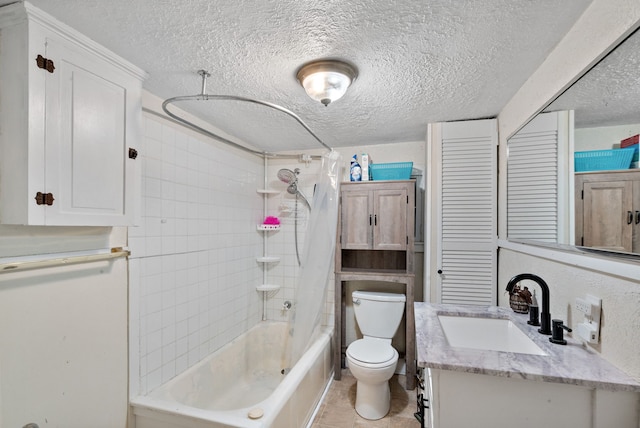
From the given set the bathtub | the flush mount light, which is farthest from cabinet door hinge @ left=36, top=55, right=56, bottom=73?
the bathtub

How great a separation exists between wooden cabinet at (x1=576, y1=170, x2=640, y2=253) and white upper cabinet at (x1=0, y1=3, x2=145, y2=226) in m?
1.98

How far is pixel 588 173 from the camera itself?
41.8 inches

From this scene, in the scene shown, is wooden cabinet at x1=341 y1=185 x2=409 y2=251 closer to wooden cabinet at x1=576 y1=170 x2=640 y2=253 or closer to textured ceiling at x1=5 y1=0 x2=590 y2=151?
textured ceiling at x1=5 y1=0 x2=590 y2=151

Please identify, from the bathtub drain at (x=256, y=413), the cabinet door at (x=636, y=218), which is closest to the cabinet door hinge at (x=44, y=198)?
the bathtub drain at (x=256, y=413)

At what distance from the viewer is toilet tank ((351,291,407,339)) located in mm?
2605

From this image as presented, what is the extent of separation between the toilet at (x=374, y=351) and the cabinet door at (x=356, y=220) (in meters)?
0.48

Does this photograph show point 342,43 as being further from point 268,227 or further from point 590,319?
point 268,227

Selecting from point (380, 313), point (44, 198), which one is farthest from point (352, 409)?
point (44, 198)

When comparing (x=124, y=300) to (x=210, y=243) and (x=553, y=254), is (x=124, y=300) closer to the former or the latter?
(x=210, y=243)

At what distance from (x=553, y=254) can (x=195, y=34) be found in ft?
6.09

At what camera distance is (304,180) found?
10.2ft

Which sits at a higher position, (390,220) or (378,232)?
(390,220)

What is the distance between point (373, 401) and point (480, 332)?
3.68 feet

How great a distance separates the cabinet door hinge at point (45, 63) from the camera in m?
1.08
